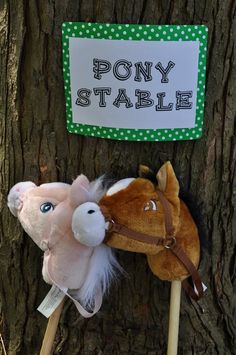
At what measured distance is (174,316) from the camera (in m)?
1.45

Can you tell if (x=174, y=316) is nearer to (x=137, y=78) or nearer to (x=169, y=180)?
(x=169, y=180)

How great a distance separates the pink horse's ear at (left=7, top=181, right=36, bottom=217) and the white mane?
17 cm

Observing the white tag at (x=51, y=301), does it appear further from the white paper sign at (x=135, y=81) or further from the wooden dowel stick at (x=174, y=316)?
the white paper sign at (x=135, y=81)

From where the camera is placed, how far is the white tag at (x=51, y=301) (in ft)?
4.93

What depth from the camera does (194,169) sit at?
147cm

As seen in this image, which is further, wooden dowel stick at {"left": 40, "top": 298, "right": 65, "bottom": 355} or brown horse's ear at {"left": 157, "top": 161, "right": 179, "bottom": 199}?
wooden dowel stick at {"left": 40, "top": 298, "right": 65, "bottom": 355}

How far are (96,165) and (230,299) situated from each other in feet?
1.74

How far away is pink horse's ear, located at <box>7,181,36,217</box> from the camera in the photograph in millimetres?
1474

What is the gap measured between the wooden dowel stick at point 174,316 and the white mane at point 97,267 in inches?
6.4

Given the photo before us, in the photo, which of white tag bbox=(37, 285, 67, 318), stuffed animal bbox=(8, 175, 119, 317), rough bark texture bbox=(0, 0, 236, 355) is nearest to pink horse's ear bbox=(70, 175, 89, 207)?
stuffed animal bbox=(8, 175, 119, 317)

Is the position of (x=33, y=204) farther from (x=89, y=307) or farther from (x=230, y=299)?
(x=230, y=299)

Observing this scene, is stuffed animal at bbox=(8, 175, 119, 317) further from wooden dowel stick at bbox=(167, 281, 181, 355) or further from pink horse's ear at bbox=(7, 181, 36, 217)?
wooden dowel stick at bbox=(167, 281, 181, 355)

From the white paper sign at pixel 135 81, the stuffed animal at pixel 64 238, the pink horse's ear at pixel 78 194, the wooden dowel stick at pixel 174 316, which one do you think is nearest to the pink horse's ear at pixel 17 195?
the stuffed animal at pixel 64 238

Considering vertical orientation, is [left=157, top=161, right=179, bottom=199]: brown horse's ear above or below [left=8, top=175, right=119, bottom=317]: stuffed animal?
above
